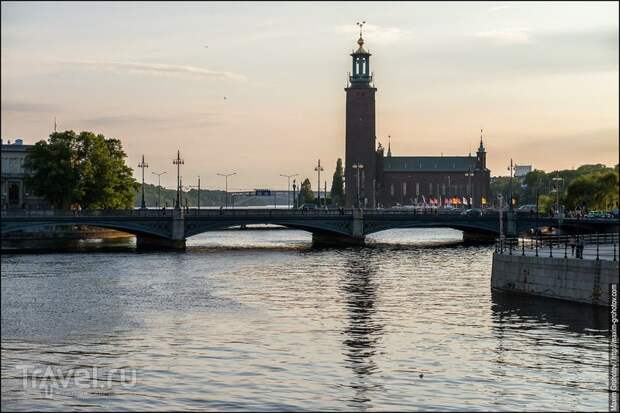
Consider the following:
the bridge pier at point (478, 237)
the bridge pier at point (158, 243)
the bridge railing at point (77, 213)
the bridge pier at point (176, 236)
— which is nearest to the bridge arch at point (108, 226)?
the bridge pier at point (176, 236)

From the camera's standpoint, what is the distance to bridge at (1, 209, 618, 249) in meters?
123

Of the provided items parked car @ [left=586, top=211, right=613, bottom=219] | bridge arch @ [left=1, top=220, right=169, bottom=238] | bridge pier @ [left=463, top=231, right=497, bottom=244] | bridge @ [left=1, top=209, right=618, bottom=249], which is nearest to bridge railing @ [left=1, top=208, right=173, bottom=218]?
bridge @ [left=1, top=209, right=618, bottom=249]

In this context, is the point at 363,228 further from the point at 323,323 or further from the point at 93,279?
the point at 323,323

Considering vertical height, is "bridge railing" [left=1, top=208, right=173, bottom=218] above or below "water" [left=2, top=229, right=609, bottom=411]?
above

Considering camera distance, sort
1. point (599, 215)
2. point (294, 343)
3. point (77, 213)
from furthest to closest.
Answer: point (599, 215)
point (77, 213)
point (294, 343)

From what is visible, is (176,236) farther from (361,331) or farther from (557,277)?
(361,331)

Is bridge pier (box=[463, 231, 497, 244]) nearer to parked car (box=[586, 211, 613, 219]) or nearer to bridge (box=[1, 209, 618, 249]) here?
bridge (box=[1, 209, 618, 249])

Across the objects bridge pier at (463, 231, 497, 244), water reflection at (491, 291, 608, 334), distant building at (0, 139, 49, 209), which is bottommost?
water reflection at (491, 291, 608, 334)

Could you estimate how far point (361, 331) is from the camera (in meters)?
54.7

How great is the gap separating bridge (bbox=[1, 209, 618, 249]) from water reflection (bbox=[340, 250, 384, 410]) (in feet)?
129

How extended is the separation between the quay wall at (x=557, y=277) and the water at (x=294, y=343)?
1203 millimetres

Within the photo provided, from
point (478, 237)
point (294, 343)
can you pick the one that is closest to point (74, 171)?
point (478, 237)

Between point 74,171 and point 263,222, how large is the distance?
33.7m

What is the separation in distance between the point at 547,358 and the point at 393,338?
873 cm
